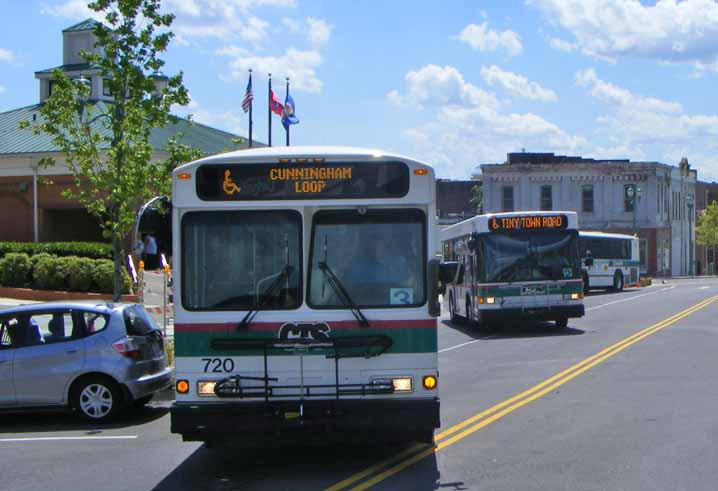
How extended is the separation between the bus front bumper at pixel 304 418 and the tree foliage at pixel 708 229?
83.2 m

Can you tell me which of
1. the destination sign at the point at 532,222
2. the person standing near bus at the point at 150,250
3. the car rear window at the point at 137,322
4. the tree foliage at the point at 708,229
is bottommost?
the car rear window at the point at 137,322

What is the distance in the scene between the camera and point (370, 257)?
8.70 m

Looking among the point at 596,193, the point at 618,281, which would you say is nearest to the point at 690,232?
the point at 596,193

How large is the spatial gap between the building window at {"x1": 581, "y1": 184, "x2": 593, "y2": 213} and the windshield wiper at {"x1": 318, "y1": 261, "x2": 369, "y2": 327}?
66319 mm

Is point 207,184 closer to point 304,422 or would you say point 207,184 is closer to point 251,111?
point 304,422

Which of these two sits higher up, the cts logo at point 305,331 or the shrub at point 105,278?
the shrub at point 105,278

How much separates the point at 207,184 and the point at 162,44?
739cm

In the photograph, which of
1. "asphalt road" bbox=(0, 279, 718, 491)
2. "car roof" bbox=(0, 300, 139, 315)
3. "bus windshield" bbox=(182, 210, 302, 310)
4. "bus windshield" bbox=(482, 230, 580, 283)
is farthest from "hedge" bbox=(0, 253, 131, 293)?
"bus windshield" bbox=(182, 210, 302, 310)

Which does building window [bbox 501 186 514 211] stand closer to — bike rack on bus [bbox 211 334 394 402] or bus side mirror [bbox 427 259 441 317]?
bus side mirror [bbox 427 259 441 317]

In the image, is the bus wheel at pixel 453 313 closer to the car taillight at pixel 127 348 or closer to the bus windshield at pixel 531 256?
the bus windshield at pixel 531 256

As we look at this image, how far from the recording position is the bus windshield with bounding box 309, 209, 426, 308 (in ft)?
28.4

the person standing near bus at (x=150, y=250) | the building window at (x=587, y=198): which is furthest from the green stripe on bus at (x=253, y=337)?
the building window at (x=587, y=198)

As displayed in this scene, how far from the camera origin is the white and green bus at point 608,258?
49.1 m

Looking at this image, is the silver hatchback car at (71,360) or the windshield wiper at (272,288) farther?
A: the silver hatchback car at (71,360)
